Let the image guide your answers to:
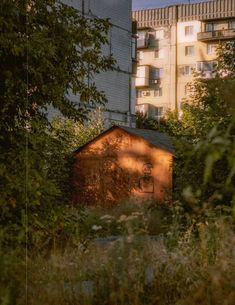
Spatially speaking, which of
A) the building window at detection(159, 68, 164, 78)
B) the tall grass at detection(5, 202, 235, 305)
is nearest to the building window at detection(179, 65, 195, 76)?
the building window at detection(159, 68, 164, 78)

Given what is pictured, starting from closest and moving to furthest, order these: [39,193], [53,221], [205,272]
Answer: [205,272] → [39,193] → [53,221]

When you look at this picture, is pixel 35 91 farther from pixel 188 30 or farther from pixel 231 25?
pixel 231 25

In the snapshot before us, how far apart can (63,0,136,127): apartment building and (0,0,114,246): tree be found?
1188mm

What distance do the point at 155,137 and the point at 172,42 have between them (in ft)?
7.91

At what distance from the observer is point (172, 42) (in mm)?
7180

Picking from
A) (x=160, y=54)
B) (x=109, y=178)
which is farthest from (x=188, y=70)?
(x=109, y=178)

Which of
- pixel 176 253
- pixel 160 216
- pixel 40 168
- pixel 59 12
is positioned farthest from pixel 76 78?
pixel 176 253

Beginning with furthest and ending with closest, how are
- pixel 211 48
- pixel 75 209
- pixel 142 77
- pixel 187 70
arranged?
1. pixel 211 48
2. pixel 187 70
3. pixel 142 77
4. pixel 75 209

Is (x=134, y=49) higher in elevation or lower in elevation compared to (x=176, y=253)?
higher

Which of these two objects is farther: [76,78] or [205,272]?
[76,78]

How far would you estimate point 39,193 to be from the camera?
6.14 metres

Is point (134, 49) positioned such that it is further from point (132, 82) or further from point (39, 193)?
point (39, 193)

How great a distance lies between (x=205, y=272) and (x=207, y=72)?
13.4 ft

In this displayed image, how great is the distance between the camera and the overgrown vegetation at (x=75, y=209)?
466 centimetres
